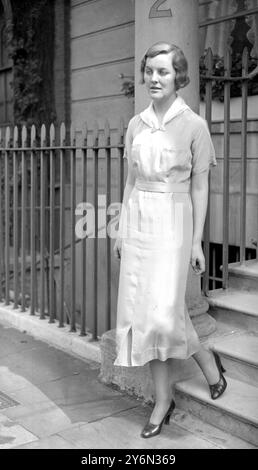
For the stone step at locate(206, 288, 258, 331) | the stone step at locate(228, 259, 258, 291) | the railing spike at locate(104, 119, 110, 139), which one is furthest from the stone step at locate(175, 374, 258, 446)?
the railing spike at locate(104, 119, 110, 139)

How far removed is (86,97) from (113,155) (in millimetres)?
1799

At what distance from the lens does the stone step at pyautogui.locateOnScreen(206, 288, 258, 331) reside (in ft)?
13.9

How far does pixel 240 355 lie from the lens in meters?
3.81

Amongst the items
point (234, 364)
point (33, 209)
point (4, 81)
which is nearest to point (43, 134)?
point (33, 209)

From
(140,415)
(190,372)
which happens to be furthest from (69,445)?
(190,372)

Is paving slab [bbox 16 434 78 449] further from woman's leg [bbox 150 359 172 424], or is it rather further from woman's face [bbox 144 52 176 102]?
woman's face [bbox 144 52 176 102]

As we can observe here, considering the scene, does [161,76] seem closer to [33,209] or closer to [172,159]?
[172,159]

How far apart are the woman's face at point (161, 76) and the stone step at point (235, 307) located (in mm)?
1704

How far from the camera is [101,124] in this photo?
9.37 m

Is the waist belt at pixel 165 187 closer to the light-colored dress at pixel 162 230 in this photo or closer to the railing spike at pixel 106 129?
the light-colored dress at pixel 162 230

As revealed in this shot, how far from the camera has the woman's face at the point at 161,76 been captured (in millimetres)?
3274

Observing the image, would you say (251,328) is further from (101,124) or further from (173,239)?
(101,124)

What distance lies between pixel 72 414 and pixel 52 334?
1589 millimetres

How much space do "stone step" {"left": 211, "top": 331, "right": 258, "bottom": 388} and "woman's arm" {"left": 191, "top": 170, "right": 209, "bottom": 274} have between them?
0.72 meters
